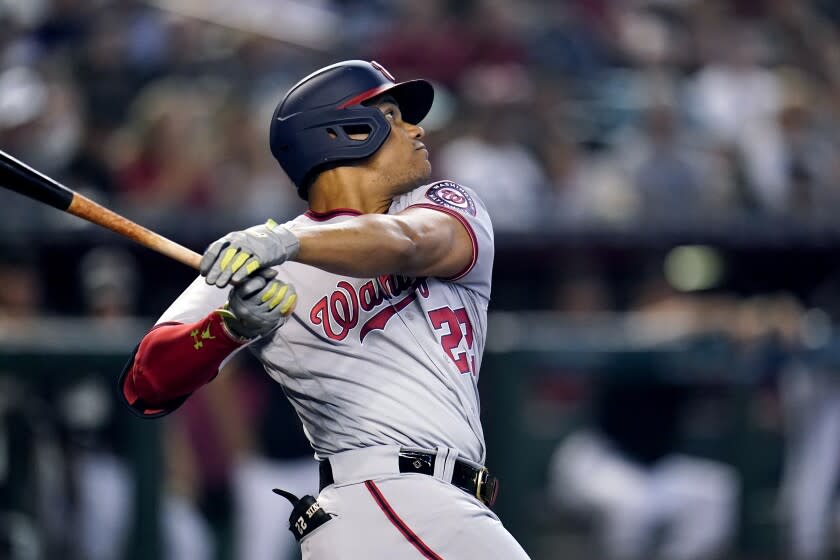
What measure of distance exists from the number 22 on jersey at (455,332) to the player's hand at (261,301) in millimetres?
566

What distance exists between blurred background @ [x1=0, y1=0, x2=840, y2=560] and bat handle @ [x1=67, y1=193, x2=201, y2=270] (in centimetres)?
295

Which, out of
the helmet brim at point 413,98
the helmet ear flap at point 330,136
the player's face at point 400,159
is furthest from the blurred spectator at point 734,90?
the helmet ear flap at point 330,136

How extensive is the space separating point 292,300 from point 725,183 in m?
5.81

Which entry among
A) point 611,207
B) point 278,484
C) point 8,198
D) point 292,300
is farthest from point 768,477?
point 292,300

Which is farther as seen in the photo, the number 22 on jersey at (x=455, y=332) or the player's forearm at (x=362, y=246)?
the number 22 on jersey at (x=455, y=332)

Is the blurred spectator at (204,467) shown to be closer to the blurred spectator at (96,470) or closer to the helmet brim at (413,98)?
the blurred spectator at (96,470)

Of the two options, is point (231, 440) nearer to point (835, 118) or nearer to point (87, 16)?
point (87, 16)

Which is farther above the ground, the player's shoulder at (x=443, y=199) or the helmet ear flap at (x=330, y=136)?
the helmet ear flap at (x=330, y=136)

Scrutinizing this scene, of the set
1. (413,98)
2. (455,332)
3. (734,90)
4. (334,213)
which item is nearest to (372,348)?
(455,332)

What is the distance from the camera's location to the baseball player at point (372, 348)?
2977 millimetres

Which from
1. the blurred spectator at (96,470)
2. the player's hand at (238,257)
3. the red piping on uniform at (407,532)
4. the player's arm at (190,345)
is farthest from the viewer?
the blurred spectator at (96,470)

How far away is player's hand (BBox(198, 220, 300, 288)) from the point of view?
2.48m

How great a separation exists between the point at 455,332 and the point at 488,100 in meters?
5.13

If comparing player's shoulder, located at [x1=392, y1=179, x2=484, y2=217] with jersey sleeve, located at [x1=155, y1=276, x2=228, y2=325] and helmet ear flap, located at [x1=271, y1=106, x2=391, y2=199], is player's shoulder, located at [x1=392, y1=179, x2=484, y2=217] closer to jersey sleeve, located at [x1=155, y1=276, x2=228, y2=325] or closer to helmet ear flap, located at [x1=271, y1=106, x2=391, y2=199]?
helmet ear flap, located at [x1=271, y1=106, x2=391, y2=199]
